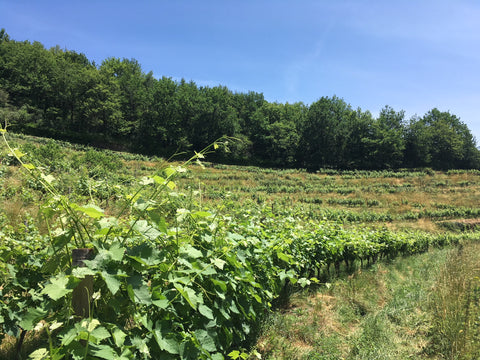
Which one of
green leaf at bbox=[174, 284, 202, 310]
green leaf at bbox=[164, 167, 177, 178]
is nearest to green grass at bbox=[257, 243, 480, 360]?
green leaf at bbox=[174, 284, 202, 310]

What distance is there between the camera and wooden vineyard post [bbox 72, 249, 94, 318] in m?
1.34

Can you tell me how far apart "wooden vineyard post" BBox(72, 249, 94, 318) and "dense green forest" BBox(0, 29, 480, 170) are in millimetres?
42899

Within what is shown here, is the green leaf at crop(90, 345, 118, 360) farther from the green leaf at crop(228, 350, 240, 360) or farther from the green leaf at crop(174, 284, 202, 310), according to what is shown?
the green leaf at crop(228, 350, 240, 360)

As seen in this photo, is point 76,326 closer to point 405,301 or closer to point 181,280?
point 181,280

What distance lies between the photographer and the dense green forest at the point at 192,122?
1908 inches

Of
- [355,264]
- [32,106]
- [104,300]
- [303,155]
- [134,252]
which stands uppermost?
[32,106]

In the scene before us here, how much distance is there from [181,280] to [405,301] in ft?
14.5

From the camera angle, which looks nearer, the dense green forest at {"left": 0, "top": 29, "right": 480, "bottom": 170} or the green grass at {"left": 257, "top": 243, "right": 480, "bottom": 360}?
the green grass at {"left": 257, "top": 243, "right": 480, "bottom": 360}

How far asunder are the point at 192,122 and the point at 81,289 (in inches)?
2191

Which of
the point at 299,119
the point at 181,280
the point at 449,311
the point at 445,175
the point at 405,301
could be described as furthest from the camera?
the point at 299,119

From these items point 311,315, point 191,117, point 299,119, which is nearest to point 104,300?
point 311,315

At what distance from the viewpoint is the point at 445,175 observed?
46.4 meters

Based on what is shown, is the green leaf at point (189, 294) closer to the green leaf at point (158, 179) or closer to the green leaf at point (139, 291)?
the green leaf at point (139, 291)

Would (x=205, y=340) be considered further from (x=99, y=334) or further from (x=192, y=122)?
(x=192, y=122)
